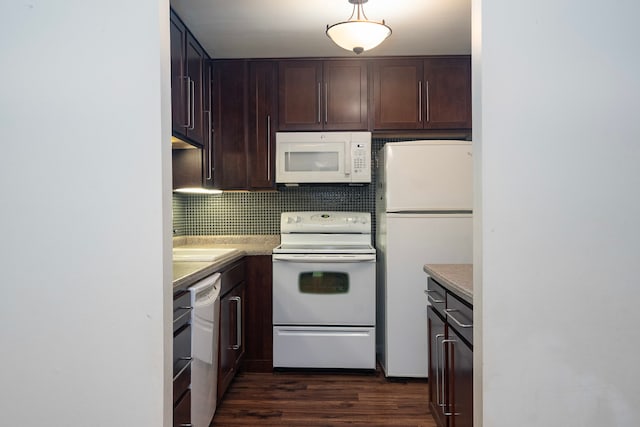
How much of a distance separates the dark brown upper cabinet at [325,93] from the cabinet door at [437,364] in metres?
1.58

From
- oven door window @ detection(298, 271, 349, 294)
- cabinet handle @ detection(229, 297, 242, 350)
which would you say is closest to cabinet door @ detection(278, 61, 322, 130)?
oven door window @ detection(298, 271, 349, 294)

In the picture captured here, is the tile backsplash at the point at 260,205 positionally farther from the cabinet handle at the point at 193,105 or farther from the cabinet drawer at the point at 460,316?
the cabinet drawer at the point at 460,316

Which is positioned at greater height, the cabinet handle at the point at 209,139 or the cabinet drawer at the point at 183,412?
the cabinet handle at the point at 209,139

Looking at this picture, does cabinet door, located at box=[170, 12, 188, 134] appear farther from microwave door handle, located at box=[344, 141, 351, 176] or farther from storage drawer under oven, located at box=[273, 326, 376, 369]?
storage drawer under oven, located at box=[273, 326, 376, 369]

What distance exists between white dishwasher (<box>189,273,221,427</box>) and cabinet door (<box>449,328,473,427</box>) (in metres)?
1.05

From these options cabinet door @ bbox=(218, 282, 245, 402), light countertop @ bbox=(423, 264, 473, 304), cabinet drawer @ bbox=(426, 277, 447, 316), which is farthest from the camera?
cabinet door @ bbox=(218, 282, 245, 402)

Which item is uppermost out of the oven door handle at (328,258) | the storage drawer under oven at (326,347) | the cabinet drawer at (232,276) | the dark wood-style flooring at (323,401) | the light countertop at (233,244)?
the light countertop at (233,244)

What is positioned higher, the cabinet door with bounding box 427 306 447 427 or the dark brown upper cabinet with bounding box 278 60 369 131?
the dark brown upper cabinet with bounding box 278 60 369 131

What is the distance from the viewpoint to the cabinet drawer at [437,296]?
182cm

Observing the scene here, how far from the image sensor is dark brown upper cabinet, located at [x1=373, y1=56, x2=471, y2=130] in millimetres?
3141

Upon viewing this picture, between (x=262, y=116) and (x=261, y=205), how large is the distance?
74 cm
